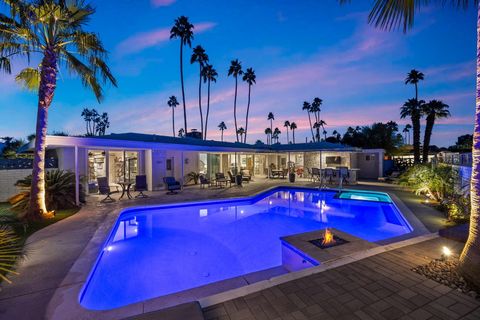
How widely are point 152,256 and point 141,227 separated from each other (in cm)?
247

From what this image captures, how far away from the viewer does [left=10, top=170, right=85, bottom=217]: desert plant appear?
23.3 feet

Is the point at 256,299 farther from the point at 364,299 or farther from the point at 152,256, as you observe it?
the point at 152,256

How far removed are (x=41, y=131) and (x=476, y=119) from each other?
9.73 meters

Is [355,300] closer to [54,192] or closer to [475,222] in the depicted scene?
[475,222]

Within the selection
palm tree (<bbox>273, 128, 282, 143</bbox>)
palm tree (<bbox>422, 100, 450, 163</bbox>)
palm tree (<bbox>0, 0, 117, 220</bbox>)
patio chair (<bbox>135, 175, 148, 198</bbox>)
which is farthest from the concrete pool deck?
palm tree (<bbox>273, 128, 282, 143</bbox>)

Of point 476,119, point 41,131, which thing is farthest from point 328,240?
point 41,131

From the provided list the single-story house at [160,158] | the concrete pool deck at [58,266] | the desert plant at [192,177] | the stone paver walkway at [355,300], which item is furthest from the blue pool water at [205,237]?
the desert plant at [192,177]

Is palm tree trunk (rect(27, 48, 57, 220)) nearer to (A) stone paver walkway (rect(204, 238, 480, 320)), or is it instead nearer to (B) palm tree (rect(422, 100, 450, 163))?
(A) stone paver walkway (rect(204, 238, 480, 320))

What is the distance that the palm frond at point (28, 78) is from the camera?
730 centimetres

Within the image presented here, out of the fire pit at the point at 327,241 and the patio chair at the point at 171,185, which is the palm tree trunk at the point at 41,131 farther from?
the fire pit at the point at 327,241

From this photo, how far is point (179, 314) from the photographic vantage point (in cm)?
227

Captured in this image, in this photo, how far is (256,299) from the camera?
2598mm

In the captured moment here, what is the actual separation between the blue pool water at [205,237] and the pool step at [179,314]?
5.11ft

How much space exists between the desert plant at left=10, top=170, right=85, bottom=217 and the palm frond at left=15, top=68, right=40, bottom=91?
10.2ft
